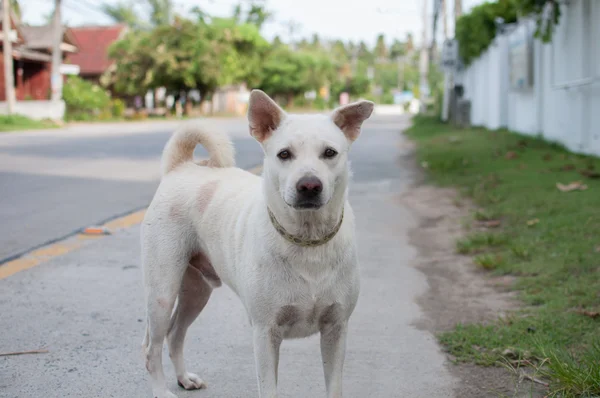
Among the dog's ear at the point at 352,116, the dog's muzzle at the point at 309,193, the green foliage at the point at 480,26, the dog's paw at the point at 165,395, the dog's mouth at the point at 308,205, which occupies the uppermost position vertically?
the green foliage at the point at 480,26

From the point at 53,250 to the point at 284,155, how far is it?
417cm

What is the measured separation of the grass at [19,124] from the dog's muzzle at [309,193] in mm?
27089

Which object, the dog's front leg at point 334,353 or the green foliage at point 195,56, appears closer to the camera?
the dog's front leg at point 334,353

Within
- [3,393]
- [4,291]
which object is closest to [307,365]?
[3,393]

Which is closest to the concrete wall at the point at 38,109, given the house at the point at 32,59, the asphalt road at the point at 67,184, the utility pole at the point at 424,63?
the house at the point at 32,59

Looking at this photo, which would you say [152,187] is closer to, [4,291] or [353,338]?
[4,291]

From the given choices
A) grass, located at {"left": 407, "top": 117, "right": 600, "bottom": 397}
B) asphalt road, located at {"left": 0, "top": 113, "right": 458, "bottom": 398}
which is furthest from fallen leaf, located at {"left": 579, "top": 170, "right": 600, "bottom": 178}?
asphalt road, located at {"left": 0, "top": 113, "right": 458, "bottom": 398}

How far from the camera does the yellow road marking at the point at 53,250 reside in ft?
19.6

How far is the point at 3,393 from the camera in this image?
357 cm

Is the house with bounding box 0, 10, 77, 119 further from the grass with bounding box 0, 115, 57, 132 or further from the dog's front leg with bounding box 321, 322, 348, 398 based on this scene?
the dog's front leg with bounding box 321, 322, 348, 398

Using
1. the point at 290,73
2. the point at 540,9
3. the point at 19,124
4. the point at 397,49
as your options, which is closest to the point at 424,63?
the point at 19,124

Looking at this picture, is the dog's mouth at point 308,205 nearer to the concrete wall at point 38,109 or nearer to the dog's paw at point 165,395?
the dog's paw at point 165,395

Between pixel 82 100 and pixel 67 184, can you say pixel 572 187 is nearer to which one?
pixel 67 184

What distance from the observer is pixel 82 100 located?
132 ft
